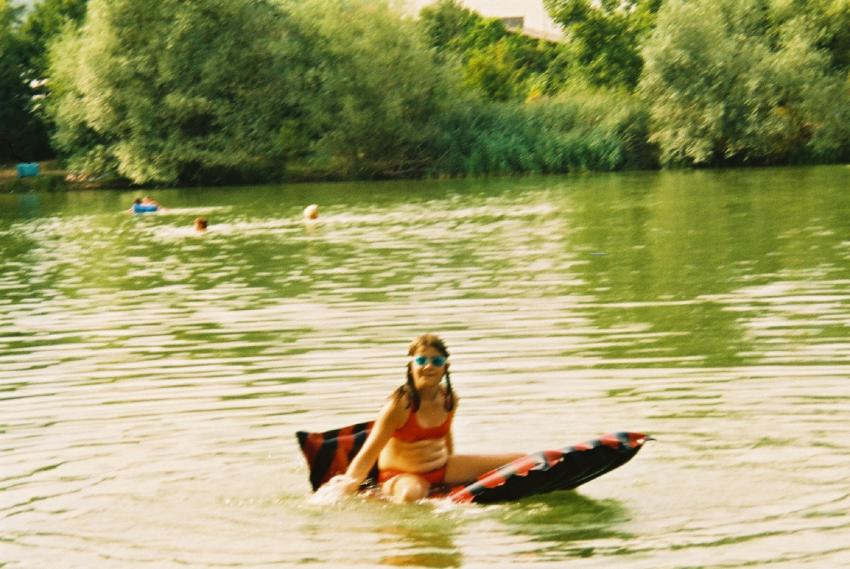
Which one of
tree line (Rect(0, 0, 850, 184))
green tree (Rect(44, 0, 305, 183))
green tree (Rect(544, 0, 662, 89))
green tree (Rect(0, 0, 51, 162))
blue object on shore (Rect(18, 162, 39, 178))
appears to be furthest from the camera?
green tree (Rect(0, 0, 51, 162))

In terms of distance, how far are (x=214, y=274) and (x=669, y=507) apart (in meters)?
16.9

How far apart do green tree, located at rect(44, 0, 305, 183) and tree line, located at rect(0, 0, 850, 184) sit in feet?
0.24

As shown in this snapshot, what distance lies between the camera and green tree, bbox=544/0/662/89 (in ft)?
219

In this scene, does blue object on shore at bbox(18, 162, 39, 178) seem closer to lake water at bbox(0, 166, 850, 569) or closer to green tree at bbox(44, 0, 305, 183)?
green tree at bbox(44, 0, 305, 183)

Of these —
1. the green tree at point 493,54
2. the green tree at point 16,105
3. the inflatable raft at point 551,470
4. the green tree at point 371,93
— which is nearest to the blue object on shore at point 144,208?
the green tree at point 371,93

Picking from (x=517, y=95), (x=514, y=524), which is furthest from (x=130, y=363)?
(x=517, y=95)

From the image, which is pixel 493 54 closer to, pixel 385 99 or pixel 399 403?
pixel 385 99

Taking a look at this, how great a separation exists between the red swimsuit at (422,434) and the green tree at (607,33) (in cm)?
5669

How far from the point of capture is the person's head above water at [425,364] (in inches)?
388

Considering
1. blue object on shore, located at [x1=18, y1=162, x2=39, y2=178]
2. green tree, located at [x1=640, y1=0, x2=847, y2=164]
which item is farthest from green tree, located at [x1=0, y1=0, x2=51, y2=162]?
green tree, located at [x1=640, y1=0, x2=847, y2=164]

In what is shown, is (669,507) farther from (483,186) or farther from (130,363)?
(483,186)

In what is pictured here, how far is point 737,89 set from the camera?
57.8 metres

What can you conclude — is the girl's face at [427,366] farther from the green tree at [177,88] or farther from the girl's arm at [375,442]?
the green tree at [177,88]

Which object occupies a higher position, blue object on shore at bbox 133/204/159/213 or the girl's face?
the girl's face
